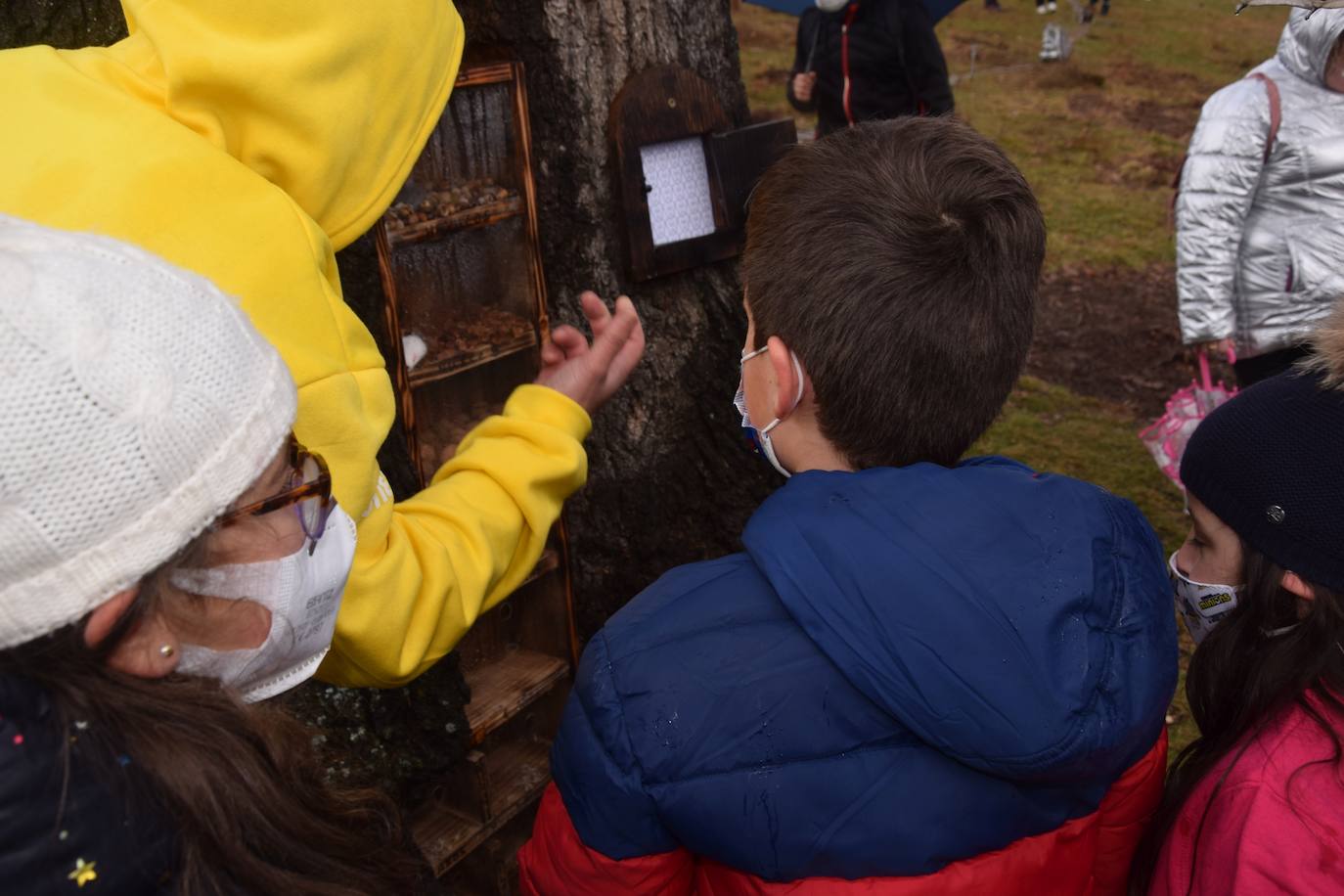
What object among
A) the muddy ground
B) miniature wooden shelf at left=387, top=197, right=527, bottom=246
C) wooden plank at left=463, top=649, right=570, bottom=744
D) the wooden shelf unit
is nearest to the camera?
miniature wooden shelf at left=387, top=197, right=527, bottom=246

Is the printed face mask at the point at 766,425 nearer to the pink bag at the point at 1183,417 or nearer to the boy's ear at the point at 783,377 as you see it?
the boy's ear at the point at 783,377

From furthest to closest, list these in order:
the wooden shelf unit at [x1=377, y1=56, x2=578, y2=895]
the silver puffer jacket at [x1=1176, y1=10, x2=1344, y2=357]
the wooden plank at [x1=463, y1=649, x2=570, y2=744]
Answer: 1. the silver puffer jacket at [x1=1176, y1=10, x2=1344, y2=357]
2. the wooden plank at [x1=463, y1=649, x2=570, y2=744]
3. the wooden shelf unit at [x1=377, y1=56, x2=578, y2=895]

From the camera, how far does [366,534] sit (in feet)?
4.53

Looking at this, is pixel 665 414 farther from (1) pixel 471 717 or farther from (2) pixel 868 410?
(2) pixel 868 410

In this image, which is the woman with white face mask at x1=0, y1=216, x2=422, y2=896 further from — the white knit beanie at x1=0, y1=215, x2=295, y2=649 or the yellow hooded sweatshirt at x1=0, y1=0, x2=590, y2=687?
the yellow hooded sweatshirt at x1=0, y1=0, x2=590, y2=687

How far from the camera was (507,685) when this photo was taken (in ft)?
8.41

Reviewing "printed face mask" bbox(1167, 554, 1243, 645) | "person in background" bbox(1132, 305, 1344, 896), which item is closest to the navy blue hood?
"person in background" bbox(1132, 305, 1344, 896)

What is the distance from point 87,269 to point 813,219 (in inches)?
38.4

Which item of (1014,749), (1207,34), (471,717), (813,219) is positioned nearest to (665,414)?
(471,717)

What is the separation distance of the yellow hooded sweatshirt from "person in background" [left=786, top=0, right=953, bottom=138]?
4.06 meters

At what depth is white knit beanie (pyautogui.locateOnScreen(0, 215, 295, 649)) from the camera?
32.9 inches

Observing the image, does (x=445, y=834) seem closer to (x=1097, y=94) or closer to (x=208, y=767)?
(x=208, y=767)

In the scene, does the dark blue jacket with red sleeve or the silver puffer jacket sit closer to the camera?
the dark blue jacket with red sleeve

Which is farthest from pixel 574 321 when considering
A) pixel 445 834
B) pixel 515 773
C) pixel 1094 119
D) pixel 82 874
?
pixel 1094 119
